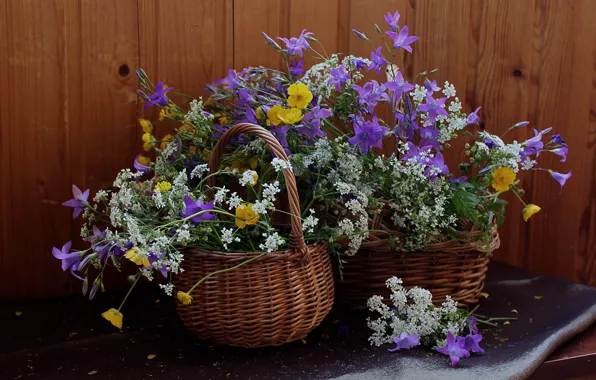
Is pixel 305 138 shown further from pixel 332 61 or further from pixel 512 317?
pixel 512 317

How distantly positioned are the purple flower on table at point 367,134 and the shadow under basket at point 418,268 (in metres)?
0.19

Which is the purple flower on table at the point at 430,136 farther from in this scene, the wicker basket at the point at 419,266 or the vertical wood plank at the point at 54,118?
the vertical wood plank at the point at 54,118

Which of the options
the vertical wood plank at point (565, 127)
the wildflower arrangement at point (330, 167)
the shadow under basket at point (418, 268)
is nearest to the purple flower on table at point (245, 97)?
the wildflower arrangement at point (330, 167)

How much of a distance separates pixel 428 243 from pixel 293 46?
445 mm

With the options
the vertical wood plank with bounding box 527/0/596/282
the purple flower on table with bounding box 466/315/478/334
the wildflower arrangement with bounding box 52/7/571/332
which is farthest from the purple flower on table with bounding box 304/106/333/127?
the vertical wood plank with bounding box 527/0/596/282

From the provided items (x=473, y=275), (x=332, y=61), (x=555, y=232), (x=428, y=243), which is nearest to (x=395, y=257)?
(x=428, y=243)

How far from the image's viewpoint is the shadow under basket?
123 centimetres

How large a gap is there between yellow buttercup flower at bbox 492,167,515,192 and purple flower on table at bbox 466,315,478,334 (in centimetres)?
25

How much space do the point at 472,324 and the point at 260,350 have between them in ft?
1.26

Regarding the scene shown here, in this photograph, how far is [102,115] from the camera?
1349mm

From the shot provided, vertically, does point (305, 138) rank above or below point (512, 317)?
above

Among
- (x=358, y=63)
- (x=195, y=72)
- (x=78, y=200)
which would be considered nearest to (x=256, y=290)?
(x=78, y=200)

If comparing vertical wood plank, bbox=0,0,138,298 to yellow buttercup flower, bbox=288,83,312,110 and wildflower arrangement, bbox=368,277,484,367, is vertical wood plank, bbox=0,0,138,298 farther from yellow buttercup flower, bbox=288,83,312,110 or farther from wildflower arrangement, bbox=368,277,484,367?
wildflower arrangement, bbox=368,277,484,367

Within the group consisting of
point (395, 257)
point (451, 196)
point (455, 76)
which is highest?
point (455, 76)
